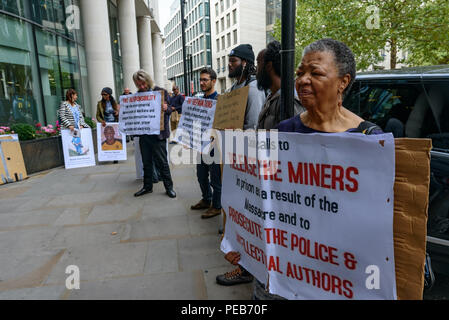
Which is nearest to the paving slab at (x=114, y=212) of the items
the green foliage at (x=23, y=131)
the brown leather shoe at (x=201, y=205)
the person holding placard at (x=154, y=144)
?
the person holding placard at (x=154, y=144)

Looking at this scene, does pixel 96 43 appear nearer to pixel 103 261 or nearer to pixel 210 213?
pixel 210 213

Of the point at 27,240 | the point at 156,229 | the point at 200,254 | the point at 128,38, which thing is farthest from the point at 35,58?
the point at 200,254

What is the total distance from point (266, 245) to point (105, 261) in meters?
2.32

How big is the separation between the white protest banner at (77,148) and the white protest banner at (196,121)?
428cm

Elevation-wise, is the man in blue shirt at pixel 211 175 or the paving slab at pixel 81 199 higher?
the man in blue shirt at pixel 211 175

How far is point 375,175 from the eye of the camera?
4.20 feet

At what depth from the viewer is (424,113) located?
2805 millimetres

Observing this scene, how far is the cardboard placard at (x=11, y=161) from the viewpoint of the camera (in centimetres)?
660

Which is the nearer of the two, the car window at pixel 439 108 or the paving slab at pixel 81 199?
the car window at pixel 439 108

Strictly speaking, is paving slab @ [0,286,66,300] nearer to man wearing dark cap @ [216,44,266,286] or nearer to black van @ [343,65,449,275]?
man wearing dark cap @ [216,44,266,286]

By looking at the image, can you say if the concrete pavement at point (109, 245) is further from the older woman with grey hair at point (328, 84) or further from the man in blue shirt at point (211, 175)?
the older woman with grey hair at point (328, 84)

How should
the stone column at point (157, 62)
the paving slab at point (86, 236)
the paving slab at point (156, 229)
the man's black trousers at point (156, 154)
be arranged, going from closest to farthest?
the paving slab at point (86, 236) → the paving slab at point (156, 229) → the man's black trousers at point (156, 154) → the stone column at point (157, 62)

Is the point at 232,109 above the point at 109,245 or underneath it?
above

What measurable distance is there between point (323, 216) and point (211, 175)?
287 cm
